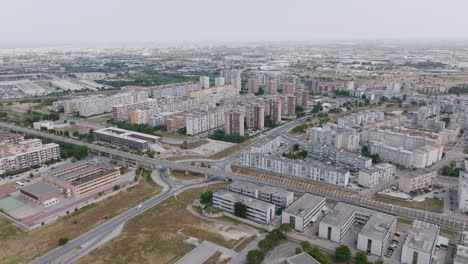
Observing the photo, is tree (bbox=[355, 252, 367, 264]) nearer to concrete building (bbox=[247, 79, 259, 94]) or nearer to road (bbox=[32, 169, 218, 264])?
road (bbox=[32, 169, 218, 264])

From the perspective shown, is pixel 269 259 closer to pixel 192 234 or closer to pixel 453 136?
pixel 192 234

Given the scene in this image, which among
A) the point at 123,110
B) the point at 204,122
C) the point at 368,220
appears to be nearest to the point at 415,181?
the point at 368,220

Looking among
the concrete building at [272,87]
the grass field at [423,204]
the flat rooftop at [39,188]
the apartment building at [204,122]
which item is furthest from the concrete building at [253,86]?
the flat rooftop at [39,188]

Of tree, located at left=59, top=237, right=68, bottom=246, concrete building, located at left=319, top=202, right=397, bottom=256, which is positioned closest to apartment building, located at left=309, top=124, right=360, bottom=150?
concrete building, located at left=319, top=202, right=397, bottom=256

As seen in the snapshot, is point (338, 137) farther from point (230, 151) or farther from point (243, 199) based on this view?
point (243, 199)

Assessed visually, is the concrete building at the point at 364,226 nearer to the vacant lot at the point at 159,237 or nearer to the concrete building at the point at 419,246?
the concrete building at the point at 419,246

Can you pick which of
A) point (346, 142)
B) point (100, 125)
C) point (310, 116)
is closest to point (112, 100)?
point (100, 125)
